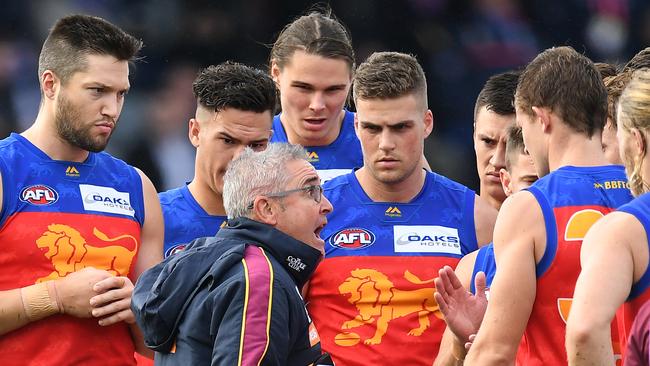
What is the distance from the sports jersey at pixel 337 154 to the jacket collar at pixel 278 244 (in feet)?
6.66


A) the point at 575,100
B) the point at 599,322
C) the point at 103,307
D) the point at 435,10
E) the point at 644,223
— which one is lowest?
the point at 103,307

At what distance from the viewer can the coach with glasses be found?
409cm

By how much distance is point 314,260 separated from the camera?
176 inches

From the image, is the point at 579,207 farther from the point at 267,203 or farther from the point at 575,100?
the point at 267,203

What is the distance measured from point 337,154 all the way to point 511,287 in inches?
87.7

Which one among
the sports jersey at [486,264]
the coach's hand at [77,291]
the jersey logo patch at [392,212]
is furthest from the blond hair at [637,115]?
the coach's hand at [77,291]

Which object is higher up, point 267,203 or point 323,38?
point 323,38

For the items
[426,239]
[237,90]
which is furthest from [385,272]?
[237,90]

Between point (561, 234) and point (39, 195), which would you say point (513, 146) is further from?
point (39, 195)

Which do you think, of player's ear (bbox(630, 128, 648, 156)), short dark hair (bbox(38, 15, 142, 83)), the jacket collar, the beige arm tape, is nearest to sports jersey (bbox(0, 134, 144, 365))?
the beige arm tape

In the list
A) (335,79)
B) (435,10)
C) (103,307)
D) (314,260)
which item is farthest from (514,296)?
(435,10)

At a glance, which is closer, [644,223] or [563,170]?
[644,223]

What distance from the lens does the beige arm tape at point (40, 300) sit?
16.8 ft

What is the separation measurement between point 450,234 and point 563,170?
3.83 feet
